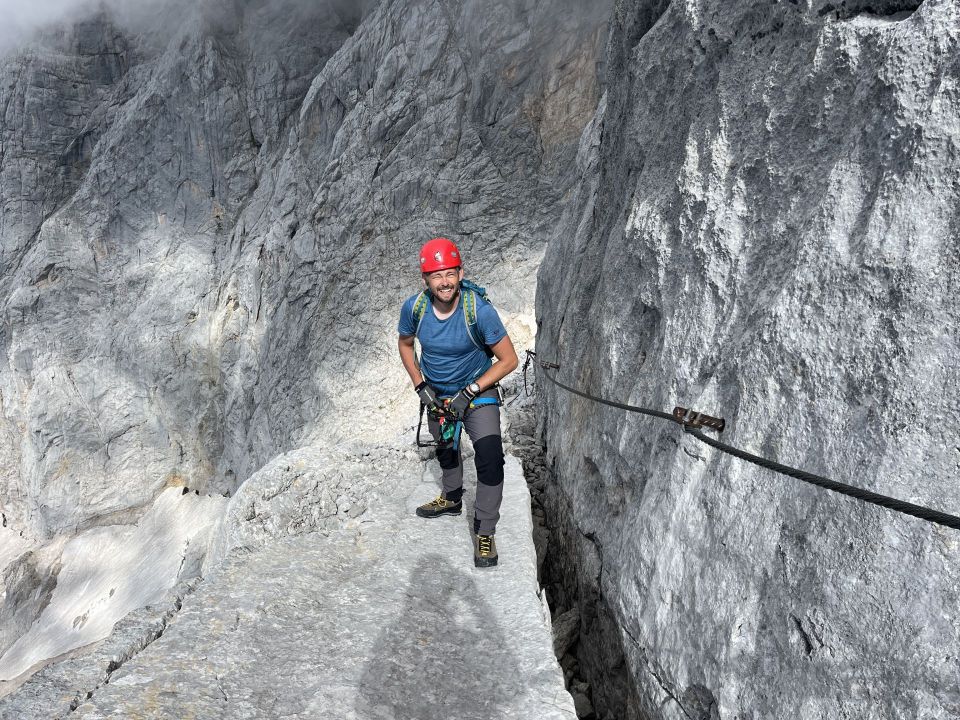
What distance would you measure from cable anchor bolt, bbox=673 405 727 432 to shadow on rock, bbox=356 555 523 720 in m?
1.73

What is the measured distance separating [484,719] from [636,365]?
2.31m

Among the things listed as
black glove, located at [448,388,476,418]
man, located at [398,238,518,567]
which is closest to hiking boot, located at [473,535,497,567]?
man, located at [398,238,518,567]

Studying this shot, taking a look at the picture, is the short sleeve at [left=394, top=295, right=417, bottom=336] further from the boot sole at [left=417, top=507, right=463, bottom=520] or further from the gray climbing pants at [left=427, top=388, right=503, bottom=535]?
the boot sole at [left=417, top=507, right=463, bottom=520]

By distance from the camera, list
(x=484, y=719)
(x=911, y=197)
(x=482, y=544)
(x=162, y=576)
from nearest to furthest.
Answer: (x=911, y=197)
(x=484, y=719)
(x=482, y=544)
(x=162, y=576)

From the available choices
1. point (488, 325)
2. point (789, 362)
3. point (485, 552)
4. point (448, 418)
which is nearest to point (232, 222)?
point (448, 418)

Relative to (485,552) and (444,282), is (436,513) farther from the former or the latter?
(444,282)

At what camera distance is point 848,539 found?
2061mm

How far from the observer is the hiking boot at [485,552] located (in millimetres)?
4301

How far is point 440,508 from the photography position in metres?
5.19

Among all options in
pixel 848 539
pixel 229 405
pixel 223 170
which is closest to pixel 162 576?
pixel 229 405

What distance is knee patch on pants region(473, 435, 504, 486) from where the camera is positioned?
167 inches

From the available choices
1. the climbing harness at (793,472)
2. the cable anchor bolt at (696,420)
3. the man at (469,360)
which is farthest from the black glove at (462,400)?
the cable anchor bolt at (696,420)

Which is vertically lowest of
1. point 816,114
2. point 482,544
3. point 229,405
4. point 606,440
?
point 229,405

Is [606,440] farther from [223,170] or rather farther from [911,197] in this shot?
[223,170]
